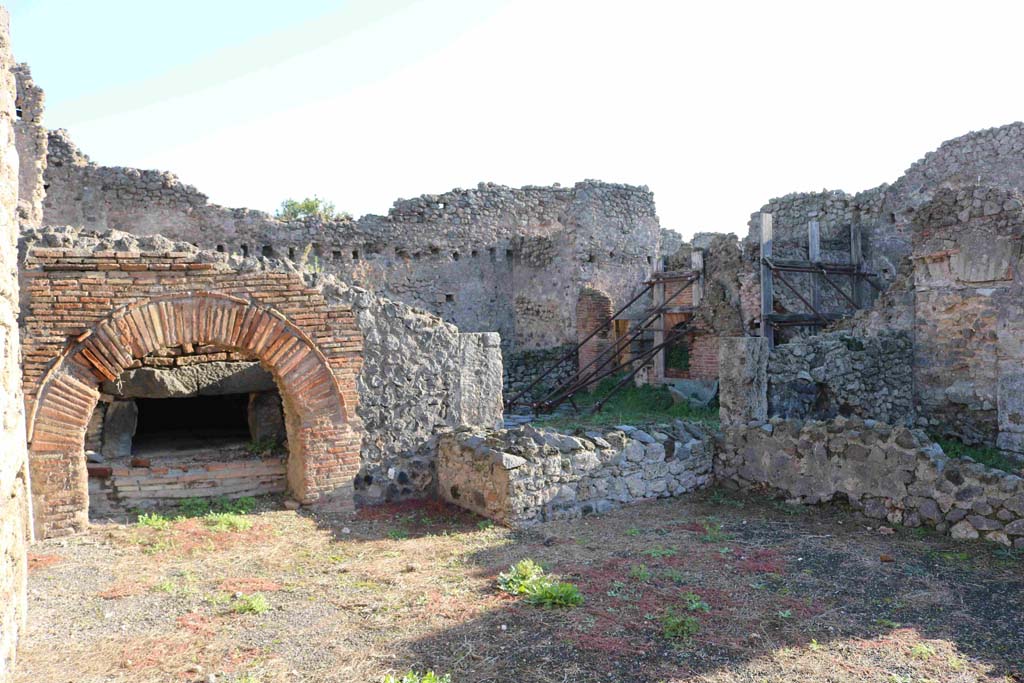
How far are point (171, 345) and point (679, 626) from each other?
522cm

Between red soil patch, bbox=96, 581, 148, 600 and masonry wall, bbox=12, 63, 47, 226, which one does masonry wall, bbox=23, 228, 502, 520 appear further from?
masonry wall, bbox=12, 63, 47, 226

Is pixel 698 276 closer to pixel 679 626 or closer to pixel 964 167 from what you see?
pixel 964 167

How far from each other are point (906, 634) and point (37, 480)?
6903mm

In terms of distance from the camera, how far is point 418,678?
409 cm

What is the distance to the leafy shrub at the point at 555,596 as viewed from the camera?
5.16 metres

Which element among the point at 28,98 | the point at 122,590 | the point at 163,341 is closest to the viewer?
the point at 122,590

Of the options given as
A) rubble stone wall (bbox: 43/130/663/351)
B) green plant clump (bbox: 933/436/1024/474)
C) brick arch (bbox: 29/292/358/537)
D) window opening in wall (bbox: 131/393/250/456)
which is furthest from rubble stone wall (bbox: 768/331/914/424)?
window opening in wall (bbox: 131/393/250/456)

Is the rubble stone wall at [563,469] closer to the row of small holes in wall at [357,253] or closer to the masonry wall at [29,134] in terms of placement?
the row of small holes in wall at [357,253]

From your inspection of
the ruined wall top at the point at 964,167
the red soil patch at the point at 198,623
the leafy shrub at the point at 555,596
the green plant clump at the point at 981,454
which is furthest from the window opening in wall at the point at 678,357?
the red soil patch at the point at 198,623

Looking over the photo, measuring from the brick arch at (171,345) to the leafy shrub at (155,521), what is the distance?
49cm

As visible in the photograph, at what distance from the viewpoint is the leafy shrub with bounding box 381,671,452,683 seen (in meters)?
3.91

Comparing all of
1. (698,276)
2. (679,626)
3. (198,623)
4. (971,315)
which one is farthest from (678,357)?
(198,623)

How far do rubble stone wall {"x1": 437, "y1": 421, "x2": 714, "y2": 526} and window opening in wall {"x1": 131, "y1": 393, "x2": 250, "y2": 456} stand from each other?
3.42m

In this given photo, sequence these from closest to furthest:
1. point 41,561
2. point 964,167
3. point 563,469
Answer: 1. point 41,561
2. point 563,469
3. point 964,167
